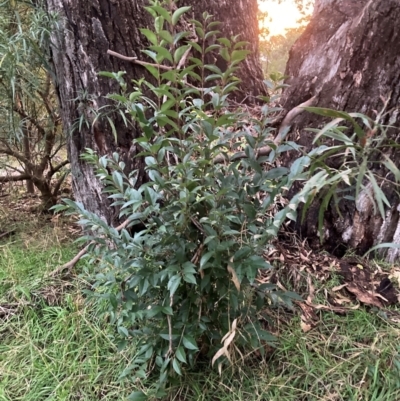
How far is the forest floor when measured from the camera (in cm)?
110

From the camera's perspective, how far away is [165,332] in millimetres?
1021

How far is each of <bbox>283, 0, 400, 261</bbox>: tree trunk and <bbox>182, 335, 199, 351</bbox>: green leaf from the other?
31.6 inches

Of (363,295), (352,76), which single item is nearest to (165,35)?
(352,76)

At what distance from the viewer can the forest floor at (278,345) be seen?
1.10 meters

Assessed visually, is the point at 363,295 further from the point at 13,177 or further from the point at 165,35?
the point at 13,177

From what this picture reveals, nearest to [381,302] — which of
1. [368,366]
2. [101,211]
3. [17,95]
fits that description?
[368,366]

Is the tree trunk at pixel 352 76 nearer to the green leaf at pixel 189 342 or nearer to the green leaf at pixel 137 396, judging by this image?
the green leaf at pixel 189 342

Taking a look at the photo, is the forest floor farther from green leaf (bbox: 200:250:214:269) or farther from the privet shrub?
green leaf (bbox: 200:250:214:269)

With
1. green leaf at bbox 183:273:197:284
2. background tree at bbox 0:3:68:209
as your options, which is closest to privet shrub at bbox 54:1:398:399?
green leaf at bbox 183:273:197:284

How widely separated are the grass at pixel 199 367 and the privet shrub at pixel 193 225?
11 centimetres

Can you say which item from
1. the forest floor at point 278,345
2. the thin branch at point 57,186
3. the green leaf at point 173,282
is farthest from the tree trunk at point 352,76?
the thin branch at point 57,186

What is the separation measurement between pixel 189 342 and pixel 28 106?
6.02 ft

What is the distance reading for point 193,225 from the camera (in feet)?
3.26

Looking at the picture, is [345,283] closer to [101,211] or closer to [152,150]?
[152,150]
